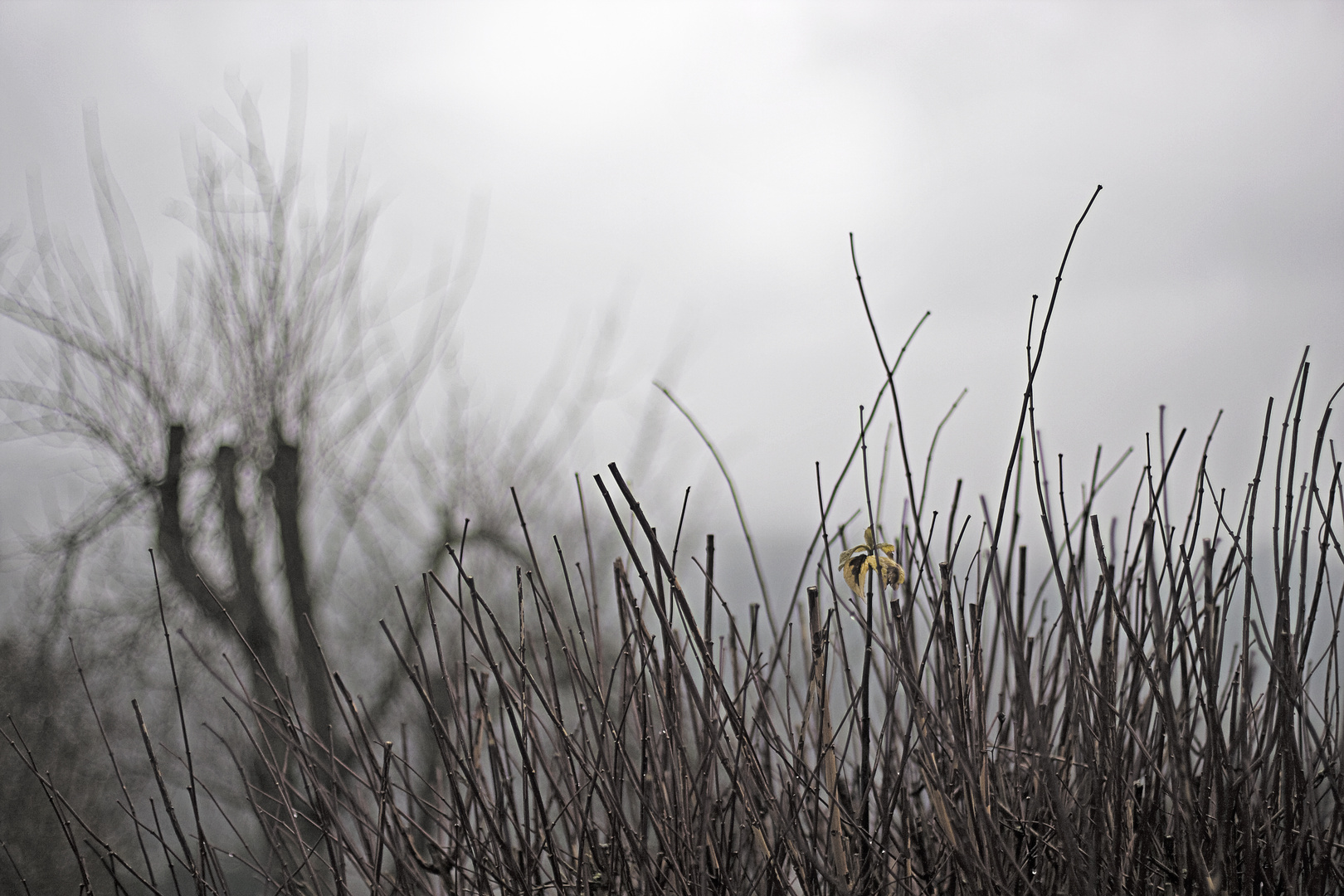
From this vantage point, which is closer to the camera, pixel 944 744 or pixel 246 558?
pixel 944 744

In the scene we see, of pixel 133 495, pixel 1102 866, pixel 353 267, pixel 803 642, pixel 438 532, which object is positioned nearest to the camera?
pixel 1102 866

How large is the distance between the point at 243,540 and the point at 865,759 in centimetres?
476

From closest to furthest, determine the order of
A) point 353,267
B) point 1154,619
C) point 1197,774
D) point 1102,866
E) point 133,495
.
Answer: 1. point 1154,619
2. point 1102,866
3. point 1197,774
4. point 133,495
5. point 353,267

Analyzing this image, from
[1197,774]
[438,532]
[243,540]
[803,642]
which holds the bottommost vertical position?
[1197,774]

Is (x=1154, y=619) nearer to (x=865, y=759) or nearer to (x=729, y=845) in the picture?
(x=865, y=759)

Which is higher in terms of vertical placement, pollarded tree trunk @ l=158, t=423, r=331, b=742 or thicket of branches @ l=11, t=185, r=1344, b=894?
pollarded tree trunk @ l=158, t=423, r=331, b=742

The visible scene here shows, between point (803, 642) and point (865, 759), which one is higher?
point (803, 642)

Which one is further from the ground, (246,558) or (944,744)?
(246,558)

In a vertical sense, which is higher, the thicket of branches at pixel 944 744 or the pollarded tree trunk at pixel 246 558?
the pollarded tree trunk at pixel 246 558

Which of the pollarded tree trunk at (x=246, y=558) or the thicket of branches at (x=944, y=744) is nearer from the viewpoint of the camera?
the thicket of branches at (x=944, y=744)

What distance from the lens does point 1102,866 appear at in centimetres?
69

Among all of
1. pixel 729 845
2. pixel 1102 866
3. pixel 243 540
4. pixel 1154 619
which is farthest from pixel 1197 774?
pixel 243 540

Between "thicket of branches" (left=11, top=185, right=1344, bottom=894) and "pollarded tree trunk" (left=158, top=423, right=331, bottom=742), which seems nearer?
"thicket of branches" (left=11, top=185, right=1344, bottom=894)

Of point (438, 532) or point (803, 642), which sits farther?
point (438, 532)
